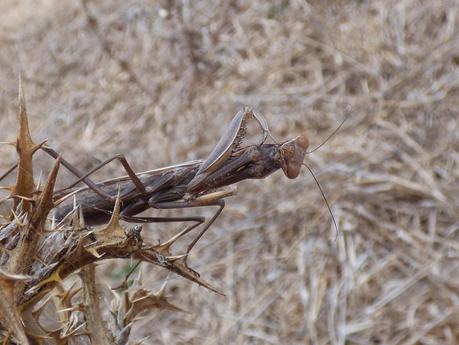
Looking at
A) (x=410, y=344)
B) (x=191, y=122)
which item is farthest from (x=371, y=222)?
(x=191, y=122)

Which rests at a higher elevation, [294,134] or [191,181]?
[294,134]

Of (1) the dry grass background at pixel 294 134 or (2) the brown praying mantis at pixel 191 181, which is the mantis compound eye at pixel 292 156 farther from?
(1) the dry grass background at pixel 294 134

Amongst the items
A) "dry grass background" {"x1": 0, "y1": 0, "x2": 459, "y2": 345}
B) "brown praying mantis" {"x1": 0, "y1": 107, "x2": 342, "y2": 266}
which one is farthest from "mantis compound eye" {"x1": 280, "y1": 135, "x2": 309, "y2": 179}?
"dry grass background" {"x1": 0, "y1": 0, "x2": 459, "y2": 345}

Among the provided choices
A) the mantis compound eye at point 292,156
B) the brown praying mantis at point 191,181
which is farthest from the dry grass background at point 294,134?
the mantis compound eye at point 292,156

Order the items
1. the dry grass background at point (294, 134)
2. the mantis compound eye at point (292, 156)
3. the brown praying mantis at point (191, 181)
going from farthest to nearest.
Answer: the dry grass background at point (294, 134), the mantis compound eye at point (292, 156), the brown praying mantis at point (191, 181)

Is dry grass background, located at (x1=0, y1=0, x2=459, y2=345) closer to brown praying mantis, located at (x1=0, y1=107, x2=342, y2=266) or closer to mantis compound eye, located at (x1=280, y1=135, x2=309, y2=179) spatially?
brown praying mantis, located at (x1=0, y1=107, x2=342, y2=266)

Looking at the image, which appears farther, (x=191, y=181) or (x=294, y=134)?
(x=294, y=134)

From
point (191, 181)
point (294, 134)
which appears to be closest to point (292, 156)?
point (191, 181)

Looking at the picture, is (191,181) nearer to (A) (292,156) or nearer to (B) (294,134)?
(A) (292,156)

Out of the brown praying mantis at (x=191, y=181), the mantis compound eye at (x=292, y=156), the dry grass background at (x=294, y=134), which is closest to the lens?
the brown praying mantis at (x=191, y=181)
